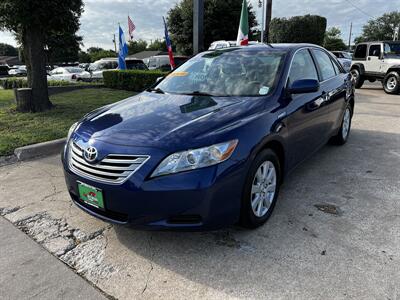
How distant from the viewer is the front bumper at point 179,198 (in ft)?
8.18

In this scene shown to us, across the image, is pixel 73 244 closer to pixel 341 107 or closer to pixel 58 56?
pixel 341 107

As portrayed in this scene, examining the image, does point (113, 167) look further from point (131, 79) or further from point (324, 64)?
point (131, 79)

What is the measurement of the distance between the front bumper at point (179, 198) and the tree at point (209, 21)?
96.2ft

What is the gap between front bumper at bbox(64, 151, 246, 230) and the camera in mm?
2495

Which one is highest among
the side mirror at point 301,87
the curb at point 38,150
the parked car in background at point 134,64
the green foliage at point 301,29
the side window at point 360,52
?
the green foliage at point 301,29

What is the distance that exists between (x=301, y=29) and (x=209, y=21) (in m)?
9.95

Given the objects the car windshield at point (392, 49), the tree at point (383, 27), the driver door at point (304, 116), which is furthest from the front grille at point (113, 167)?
the tree at point (383, 27)

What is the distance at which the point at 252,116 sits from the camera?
2984 mm


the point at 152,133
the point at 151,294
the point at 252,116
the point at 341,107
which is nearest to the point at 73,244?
the point at 151,294

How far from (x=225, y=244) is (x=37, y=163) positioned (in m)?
3.52

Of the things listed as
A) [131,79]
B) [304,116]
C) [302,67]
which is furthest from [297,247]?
[131,79]

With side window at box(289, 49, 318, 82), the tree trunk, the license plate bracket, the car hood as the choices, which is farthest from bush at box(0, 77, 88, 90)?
the license plate bracket

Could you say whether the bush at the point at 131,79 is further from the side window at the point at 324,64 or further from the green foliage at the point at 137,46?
the green foliage at the point at 137,46

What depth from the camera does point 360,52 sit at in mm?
14062
